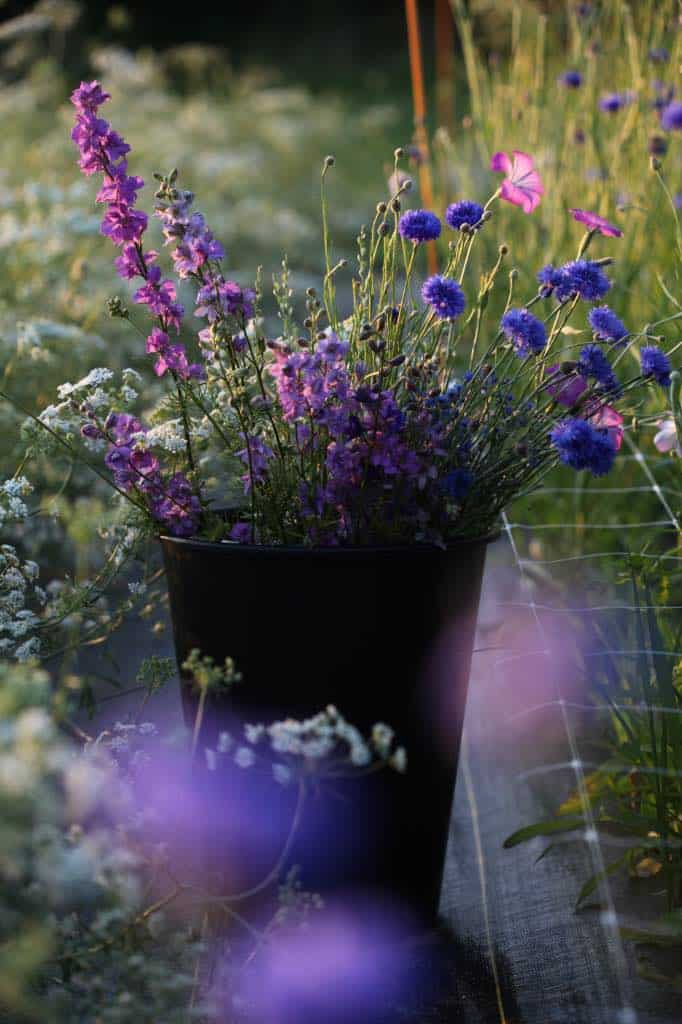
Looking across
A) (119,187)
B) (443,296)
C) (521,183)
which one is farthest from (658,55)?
(119,187)

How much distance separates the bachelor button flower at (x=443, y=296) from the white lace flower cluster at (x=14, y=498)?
0.55m

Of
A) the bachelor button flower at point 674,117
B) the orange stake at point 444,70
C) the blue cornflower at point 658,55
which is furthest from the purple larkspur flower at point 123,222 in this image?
the orange stake at point 444,70

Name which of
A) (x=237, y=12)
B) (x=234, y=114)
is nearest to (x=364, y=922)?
(x=234, y=114)

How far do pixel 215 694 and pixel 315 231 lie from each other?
4.82 metres

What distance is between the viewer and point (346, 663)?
119cm

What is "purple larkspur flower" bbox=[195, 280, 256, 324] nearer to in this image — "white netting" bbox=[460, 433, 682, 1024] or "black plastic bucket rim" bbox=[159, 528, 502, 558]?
"black plastic bucket rim" bbox=[159, 528, 502, 558]

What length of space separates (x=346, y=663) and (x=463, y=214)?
0.52m

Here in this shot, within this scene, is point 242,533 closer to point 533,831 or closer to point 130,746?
point 130,746

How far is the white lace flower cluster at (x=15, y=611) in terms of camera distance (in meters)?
1.28

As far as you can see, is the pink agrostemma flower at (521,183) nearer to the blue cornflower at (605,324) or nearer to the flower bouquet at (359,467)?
the flower bouquet at (359,467)

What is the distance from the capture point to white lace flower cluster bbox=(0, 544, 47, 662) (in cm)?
128

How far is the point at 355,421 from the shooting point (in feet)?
3.74

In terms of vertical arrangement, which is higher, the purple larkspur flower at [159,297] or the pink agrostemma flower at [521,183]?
the pink agrostemma flower at [521,183]

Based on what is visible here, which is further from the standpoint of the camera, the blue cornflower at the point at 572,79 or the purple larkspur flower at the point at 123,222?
the blue cornflower at the point at 572,79
